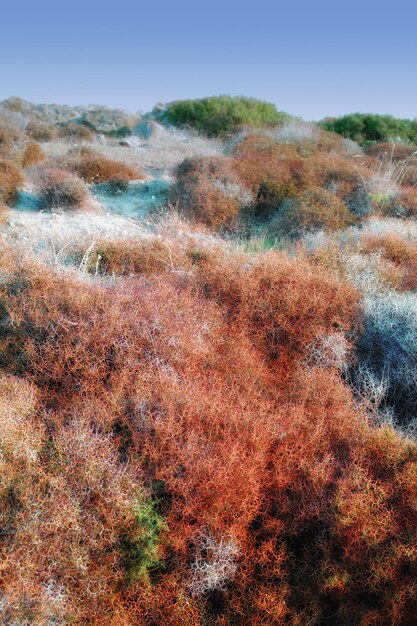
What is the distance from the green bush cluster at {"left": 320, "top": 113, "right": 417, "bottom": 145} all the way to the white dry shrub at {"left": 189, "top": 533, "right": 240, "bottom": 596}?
55.4ft

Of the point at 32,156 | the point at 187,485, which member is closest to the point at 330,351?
the point at 187,485

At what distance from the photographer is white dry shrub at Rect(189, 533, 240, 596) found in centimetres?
229

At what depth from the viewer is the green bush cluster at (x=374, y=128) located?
17.3 meters

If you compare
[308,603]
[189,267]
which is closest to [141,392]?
[308,603]

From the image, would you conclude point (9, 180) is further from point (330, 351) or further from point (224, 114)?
point (224, 114)

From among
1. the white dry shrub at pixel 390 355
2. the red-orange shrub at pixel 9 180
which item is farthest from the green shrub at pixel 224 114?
the white dry shrub at pixel 390 355

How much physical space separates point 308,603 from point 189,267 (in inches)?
126

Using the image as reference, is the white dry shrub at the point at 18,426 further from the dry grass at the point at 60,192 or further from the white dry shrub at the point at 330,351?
the dry grass at the point at 60,192

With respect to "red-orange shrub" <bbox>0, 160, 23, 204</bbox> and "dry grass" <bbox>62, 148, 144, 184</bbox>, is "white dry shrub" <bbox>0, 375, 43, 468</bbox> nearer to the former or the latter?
"red-orange shrub" <bbox>0, 160, 23, 204</bbox>

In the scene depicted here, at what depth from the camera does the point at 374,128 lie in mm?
17844

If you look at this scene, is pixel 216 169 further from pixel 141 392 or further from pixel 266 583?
pixel 266 583

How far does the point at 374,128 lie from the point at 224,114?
556cm

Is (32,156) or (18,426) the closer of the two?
(18,426)

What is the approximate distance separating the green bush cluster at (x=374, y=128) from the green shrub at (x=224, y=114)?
2299mm
